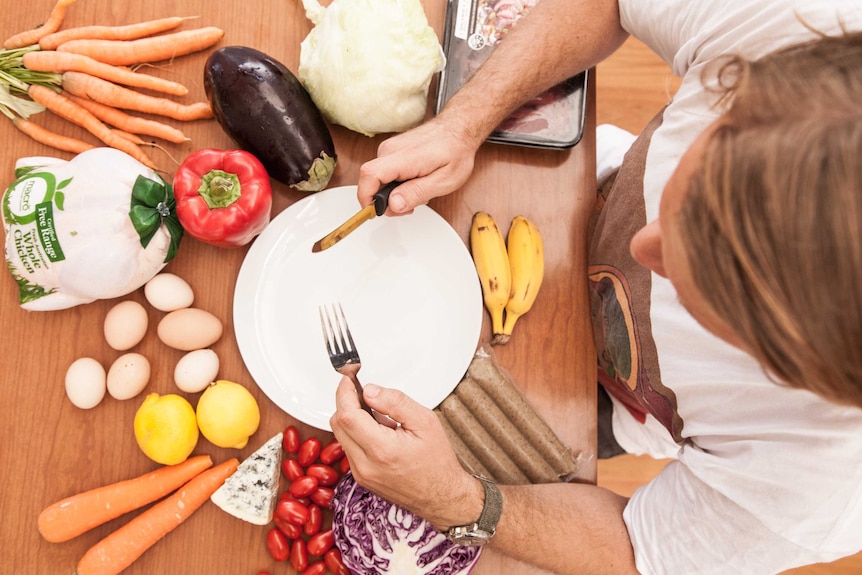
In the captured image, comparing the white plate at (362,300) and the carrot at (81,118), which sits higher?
the carrot at (81,118)

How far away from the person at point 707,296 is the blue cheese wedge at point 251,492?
8.8 inches

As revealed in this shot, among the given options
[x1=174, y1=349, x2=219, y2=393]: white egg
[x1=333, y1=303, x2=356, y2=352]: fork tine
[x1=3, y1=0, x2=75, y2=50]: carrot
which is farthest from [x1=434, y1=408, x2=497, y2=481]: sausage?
[x1=3, y1=0, x2=75, y2=50]: carrot

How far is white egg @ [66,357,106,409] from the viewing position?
983mm

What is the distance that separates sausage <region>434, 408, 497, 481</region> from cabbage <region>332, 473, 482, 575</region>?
0.13 metres

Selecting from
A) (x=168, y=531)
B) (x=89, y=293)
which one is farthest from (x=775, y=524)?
(x=89, y=293)

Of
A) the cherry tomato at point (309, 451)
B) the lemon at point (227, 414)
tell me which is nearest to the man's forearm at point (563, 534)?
the cherry tomato at point (309, 451)

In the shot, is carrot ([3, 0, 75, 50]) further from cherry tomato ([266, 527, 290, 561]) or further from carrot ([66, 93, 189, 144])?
cherry tomato ([266, 527, 290, 561])

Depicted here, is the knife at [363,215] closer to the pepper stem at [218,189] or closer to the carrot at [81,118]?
the pepper stem at [218,189]

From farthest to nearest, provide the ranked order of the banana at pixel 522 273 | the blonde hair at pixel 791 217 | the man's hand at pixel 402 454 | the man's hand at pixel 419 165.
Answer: the banana at pixel 522 273 < the man's hand at pixel 419 165 < the man's hand at pixel 402 454 < the blonde hair at pixel 791 217

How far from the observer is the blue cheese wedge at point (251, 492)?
0.98m

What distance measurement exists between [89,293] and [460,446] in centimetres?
71

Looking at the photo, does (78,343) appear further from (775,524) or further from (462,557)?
(775,524)

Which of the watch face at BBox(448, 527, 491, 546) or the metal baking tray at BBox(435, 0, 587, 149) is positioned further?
the metal baking tray at BBox(435, 0, 587, 149)

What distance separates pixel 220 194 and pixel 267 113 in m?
0.16
